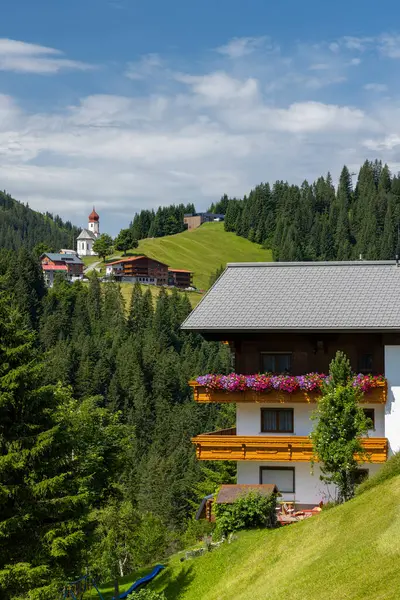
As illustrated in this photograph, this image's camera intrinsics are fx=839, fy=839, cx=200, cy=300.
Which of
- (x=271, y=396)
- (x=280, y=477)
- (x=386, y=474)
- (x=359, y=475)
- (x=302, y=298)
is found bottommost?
(x=280, y=477)

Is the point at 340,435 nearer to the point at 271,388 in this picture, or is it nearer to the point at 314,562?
the point at 271,388

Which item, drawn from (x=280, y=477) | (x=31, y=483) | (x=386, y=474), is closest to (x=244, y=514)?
(x=280, y=477)

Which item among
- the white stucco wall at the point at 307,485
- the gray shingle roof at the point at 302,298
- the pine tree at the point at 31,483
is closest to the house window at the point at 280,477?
the white stucco wall at the point at 307,485

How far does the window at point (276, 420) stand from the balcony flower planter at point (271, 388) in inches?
51.8

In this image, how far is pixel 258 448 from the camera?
34.2 meters

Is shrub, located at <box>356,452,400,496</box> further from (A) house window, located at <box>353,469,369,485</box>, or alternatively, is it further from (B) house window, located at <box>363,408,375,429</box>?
(B) house window, located at <box>363,408,375,429</box>

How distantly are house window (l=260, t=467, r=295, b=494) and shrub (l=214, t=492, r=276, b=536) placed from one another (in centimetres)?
489

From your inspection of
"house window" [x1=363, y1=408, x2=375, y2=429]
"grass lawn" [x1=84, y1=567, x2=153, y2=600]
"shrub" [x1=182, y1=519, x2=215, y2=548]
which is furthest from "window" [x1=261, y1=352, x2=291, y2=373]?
"shrub" [x1=182, y1=519, x2=215, y2=548]

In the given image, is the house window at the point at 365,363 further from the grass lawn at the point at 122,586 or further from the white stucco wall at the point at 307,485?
the grass lawn at the point at 122,586

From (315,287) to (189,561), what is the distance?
45.7 feet

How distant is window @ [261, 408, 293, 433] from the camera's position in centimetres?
3566

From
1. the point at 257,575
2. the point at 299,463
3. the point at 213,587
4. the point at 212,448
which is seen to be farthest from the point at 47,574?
the point at 299,463

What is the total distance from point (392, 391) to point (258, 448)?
5959mm

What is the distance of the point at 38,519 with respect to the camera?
2764 centimetres
